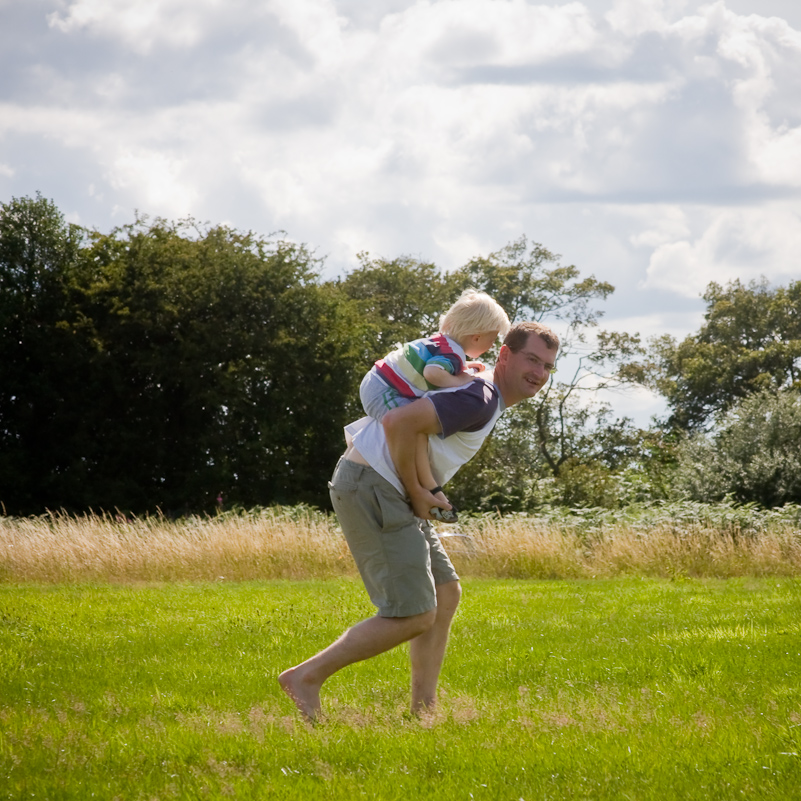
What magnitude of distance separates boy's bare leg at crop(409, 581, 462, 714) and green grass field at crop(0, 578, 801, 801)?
0.40 feet

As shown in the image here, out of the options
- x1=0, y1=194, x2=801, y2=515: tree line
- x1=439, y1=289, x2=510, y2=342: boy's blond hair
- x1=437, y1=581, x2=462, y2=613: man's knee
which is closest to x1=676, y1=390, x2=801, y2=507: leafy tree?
x1=0, y1=194, x2=801, y2=515: tree line

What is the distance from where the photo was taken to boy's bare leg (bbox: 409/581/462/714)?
4906 millimetres

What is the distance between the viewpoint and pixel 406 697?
5.48 meters

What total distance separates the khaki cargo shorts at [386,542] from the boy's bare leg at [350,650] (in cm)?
6

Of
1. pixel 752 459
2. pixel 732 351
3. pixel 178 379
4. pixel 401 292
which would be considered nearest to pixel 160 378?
pixel 178 379

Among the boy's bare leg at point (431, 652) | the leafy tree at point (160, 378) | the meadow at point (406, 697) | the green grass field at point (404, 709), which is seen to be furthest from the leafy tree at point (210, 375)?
the boy's bare leg at point (431, 652)

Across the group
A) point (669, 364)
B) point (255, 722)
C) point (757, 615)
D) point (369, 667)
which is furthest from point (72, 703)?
point (669, 364)

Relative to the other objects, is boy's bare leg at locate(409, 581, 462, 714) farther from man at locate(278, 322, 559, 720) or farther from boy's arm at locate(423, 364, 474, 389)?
boy's arm at locate(423, 364, 474, 389)

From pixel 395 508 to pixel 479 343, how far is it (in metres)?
0.91

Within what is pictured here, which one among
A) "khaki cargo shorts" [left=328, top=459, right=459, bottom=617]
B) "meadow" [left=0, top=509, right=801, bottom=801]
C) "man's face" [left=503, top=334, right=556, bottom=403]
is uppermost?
"man's face" [left=503, top=334, right=556, bottom=403]

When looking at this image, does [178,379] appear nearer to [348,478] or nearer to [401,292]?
[401,292]

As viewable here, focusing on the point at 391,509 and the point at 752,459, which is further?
the point at 752,459

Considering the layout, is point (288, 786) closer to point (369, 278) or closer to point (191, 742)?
point (191, 742)

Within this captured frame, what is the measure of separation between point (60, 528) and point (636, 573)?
29.1 ft
